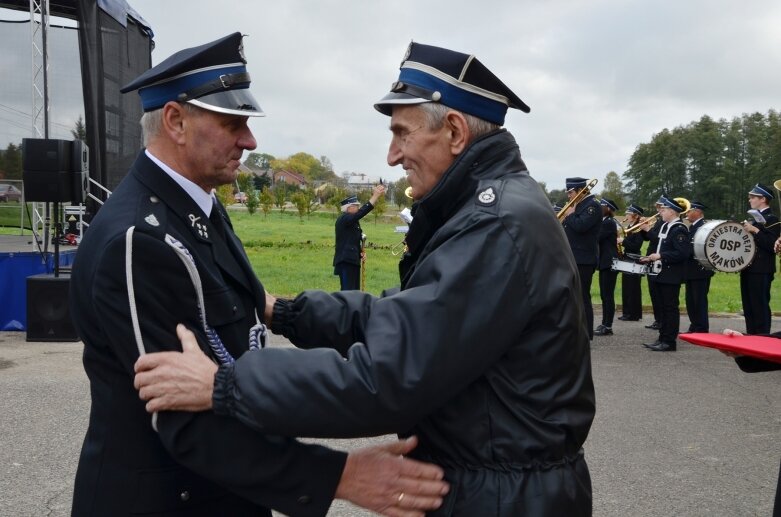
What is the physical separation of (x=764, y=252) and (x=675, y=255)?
147cm

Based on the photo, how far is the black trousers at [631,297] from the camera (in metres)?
12.2

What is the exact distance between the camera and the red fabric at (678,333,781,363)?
2.86 metres

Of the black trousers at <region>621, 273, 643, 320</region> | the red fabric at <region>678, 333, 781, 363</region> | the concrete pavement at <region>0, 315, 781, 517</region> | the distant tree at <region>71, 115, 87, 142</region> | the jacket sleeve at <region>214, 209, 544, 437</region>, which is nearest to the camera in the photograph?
the jacket sleeve at <region>214, 209, 544, 437</region>

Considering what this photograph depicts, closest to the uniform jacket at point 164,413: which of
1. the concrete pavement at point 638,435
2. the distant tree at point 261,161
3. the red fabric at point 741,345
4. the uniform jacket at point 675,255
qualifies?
the red fabric at point 741,345

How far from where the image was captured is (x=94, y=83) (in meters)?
12.7

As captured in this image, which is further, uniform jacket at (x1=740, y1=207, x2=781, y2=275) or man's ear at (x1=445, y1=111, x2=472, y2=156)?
uniform jacket at (x1=740, y1=207, x2=781, y2=275)

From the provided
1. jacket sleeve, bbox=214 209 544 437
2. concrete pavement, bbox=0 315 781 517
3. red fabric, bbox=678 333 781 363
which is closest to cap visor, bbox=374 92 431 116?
jacket sleeve, bbox=214 209 544 437

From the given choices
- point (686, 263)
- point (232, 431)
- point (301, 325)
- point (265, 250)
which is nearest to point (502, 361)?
point (232, 431)

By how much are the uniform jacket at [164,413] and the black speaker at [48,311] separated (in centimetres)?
755

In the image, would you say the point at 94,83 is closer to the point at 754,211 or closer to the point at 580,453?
the point at 754,211

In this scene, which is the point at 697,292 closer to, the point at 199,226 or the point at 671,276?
the point at 671,276

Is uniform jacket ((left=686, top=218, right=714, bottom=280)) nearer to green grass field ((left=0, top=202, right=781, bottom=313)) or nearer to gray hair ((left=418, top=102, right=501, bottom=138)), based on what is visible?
green grass field ((left=0, top=202, right=781, bottom=313))

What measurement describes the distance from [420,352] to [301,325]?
38.5 inches

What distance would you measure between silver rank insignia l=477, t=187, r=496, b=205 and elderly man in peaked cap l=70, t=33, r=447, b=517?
60 centimetres
